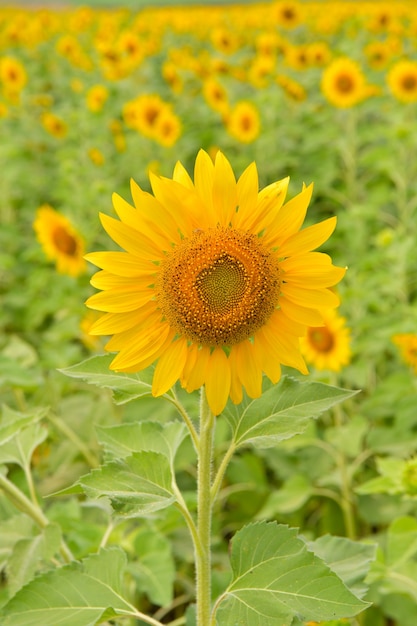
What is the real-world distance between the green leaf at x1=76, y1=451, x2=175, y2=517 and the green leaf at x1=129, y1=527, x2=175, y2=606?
61 centimetres

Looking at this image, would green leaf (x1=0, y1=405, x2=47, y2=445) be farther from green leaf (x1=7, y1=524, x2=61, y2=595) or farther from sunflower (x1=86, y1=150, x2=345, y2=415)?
sunflower (x1=86, y1=150, x2=345, y2=415)

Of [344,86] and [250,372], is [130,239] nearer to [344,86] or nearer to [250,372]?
[250,372]

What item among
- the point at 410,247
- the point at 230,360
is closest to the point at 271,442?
the point at 230,360

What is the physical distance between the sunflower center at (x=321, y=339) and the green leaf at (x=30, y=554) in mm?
1259

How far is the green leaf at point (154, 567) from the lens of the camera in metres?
1.62

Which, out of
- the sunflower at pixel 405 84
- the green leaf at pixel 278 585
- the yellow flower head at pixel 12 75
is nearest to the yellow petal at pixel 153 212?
the green leaf at pixel 278 585

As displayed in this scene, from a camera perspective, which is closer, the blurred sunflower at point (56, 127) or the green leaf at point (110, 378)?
the green leaf at point (110, 378)

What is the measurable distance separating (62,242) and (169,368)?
2.30 metres

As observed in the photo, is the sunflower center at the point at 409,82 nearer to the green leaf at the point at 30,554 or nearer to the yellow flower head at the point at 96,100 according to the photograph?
the yellow flower head at the point at 96,100

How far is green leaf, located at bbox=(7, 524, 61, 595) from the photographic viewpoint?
131 centimetres

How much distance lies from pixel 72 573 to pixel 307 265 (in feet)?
2.04

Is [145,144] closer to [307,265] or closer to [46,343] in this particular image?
[46,343]

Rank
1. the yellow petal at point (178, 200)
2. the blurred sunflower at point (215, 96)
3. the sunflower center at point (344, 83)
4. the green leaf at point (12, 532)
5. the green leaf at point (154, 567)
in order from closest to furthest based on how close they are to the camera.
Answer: the yellow petal at point (178, 200) → the green leaf at point (12, 532) → the green leaf at point (154, 567) → the sunflower center at point (344, 83) → the blurred sunflower at point (215, 96)

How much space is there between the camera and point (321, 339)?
7.86ft
